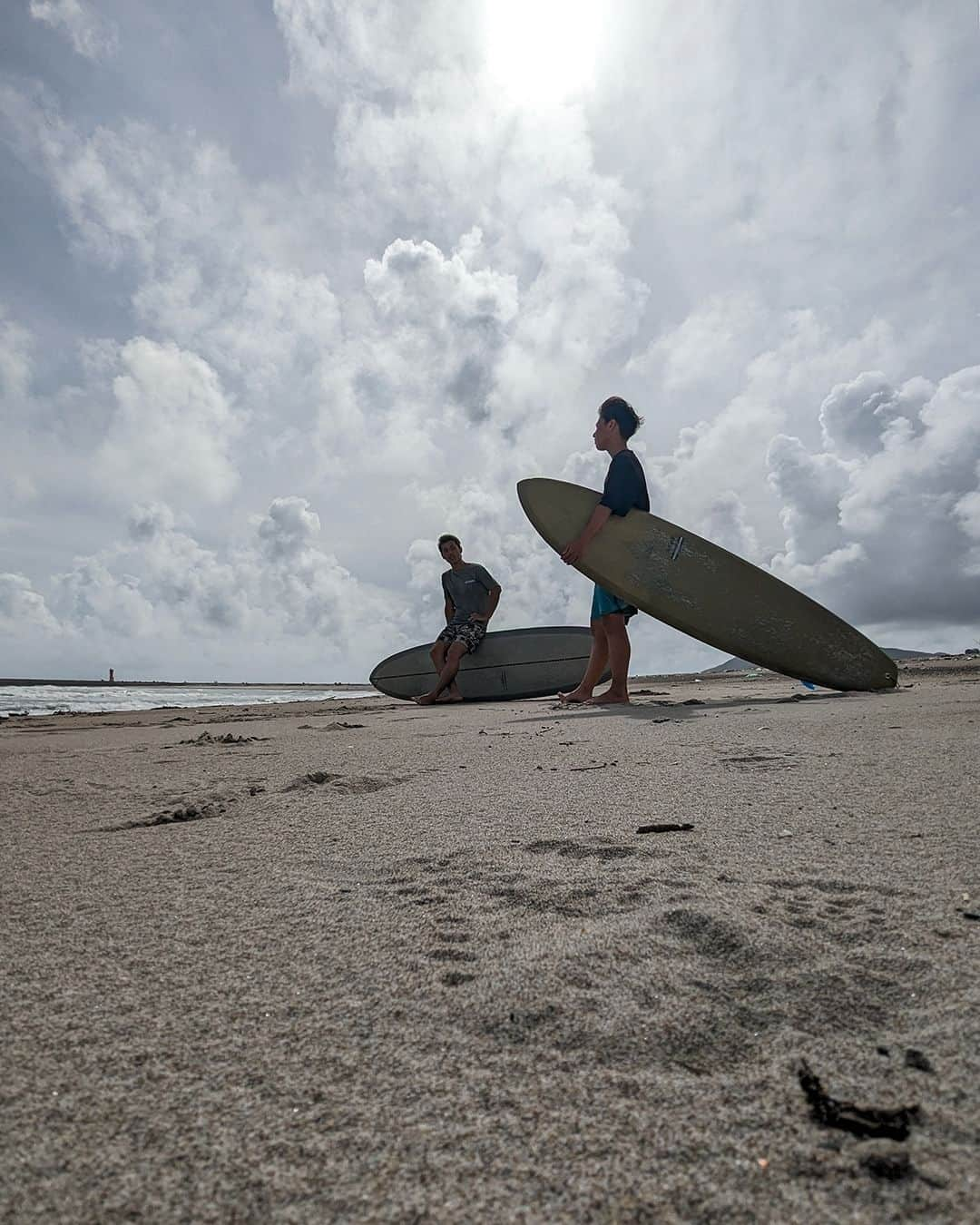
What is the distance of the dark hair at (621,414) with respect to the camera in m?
5.17

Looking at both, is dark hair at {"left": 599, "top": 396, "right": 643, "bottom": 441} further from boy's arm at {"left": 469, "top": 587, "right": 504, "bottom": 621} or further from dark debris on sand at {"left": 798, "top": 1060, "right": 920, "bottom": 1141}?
dark debris on sand at {"left": 798, "top": 1060, "right": 920, "bottom": 1141}

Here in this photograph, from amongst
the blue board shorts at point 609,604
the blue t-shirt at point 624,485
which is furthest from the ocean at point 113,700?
the blue t-shirt at point 624,485

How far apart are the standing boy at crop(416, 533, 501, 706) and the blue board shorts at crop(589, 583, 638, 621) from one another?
8.12ft

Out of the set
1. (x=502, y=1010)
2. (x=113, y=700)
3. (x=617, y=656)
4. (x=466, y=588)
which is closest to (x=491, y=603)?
(x=466, y=588)

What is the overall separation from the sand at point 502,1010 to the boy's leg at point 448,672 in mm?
5710

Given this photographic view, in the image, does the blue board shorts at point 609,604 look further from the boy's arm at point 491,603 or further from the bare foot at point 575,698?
the boy's arm at point 491,603

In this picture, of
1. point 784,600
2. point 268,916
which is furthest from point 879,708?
point 268,916

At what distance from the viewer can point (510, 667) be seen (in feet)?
25.8

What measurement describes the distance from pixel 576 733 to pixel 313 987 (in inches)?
88.0

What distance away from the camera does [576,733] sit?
2973 millimetres

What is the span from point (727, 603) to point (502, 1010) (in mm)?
4890

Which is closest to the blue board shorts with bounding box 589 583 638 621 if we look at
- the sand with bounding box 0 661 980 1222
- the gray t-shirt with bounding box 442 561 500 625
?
the gray t-shirt with bounding box 442 561 500 625

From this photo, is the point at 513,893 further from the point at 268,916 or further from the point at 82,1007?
the point at 82,1007

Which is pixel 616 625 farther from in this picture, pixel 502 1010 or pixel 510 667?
pixel 502 1010
